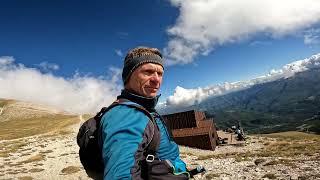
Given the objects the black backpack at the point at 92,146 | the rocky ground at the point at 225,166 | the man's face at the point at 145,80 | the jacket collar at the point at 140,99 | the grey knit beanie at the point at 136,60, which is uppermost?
the grey knit beanie at the point at 136,60

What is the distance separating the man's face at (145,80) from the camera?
4.32m

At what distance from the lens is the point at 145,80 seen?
14.2ft

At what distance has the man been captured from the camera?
10.8 ft

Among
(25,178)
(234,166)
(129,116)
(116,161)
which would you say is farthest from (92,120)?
(25,178)

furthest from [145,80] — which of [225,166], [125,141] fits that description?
[225,166]

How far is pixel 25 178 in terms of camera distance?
3456cm

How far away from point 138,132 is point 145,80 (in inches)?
39.4

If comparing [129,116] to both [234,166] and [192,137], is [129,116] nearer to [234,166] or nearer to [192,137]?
[234,166]

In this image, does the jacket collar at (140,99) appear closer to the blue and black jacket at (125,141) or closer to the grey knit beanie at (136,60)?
the grey knit beanie at (136,60)

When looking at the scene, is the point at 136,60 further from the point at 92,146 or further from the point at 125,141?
the point at 125,141

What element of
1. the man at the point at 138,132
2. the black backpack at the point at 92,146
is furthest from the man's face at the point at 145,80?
the black backpack at the point at 92,146

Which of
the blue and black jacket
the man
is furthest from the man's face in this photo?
the blue and black jacket

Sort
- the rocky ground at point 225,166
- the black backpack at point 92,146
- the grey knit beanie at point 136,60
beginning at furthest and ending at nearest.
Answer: the rocky ground at point 225,166, the grey knit beanie at point 136,60, the black backpack at point 92,146

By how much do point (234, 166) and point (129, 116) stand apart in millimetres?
30584
